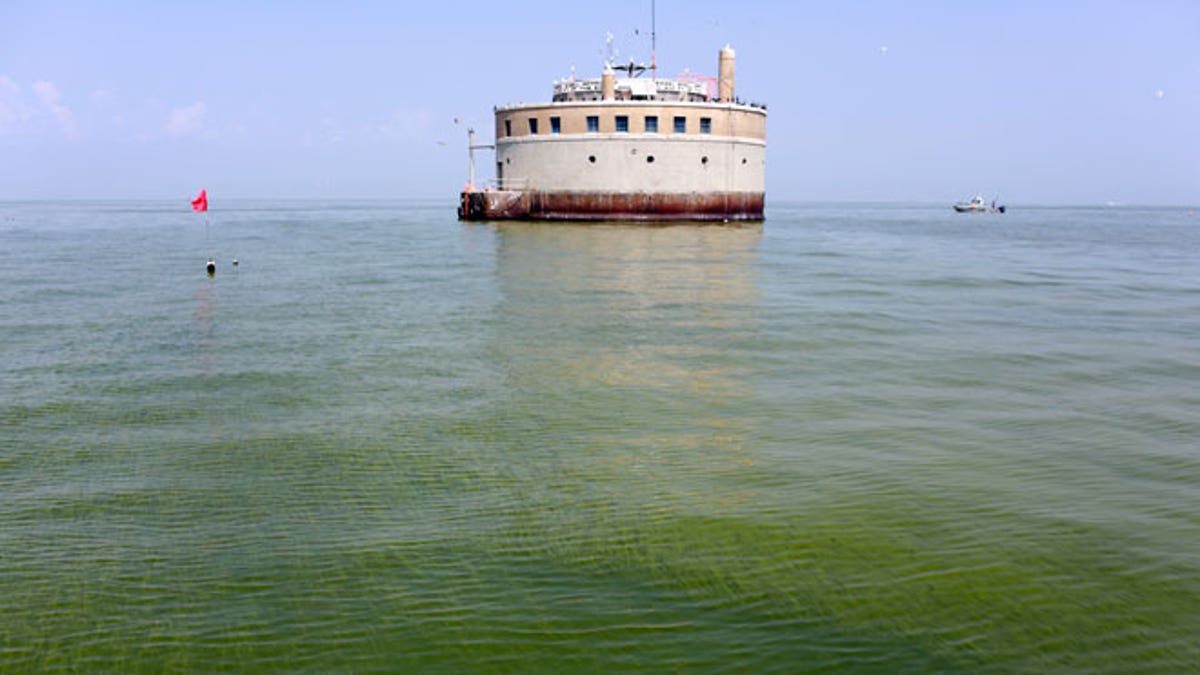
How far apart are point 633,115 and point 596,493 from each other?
51226mm

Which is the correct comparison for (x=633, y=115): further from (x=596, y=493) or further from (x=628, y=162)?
(x=596, y=493)

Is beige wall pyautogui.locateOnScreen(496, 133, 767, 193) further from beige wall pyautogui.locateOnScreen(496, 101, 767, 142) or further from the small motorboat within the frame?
the small motorboat

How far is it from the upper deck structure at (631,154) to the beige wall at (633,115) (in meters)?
0.06

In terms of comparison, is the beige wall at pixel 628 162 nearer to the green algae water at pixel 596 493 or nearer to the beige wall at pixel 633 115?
the beige wall at pixel 633 115

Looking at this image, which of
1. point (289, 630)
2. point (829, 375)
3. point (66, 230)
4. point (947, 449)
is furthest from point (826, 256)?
point (66, 230)

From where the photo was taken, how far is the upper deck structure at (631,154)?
5903cm

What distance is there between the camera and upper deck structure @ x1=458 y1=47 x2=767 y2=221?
59.0 meters

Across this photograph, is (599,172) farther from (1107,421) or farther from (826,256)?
(1107,421)

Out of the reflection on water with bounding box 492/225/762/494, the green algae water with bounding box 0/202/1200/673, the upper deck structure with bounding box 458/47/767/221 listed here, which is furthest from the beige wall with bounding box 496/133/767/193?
the green algae water with bounding box 0/202/1200/673

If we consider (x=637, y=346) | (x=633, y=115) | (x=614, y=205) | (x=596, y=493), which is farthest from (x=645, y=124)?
(x=596, y=493)

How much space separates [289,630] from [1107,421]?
36.1ft

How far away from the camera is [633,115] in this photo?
193ft

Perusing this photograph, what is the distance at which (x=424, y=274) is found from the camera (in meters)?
34.8

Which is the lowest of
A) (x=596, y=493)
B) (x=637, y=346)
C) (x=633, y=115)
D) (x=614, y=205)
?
(x=596, y=493)
